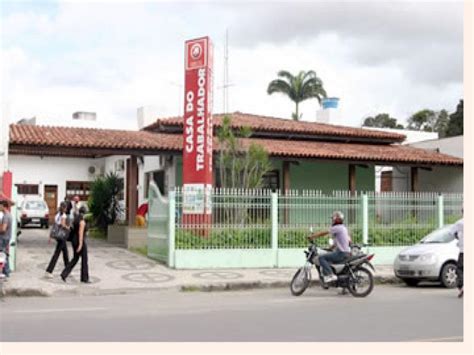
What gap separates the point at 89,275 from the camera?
578 inches

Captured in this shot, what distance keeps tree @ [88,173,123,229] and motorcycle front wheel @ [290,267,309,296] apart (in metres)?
12.3

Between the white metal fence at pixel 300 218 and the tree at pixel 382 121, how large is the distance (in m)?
41.7

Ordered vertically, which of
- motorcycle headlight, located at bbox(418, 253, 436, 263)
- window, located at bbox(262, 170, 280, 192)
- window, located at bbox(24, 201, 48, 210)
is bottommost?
motorcycle headlight, located at bbox(418, 253, 436, 263)

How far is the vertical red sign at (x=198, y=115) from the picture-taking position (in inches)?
677

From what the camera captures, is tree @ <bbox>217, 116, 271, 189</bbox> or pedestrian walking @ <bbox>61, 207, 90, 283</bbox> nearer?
pedestrian walking @ <bbox>61, 207, 90, 283</bbox>

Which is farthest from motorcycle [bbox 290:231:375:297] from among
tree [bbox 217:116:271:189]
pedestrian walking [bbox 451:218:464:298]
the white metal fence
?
tree [bbox 217:116:271:189]

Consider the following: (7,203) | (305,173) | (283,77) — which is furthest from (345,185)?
(283,77)

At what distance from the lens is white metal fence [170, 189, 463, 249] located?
1653 centimetres

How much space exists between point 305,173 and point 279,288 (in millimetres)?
11076

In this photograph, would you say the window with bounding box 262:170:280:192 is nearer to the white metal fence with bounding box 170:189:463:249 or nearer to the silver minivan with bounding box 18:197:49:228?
the white metal fence with bounding box 170:189:463:249

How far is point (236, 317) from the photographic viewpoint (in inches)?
383

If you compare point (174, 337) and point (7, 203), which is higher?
point (7, 203)

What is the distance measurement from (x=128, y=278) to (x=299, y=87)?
36.4 metres
